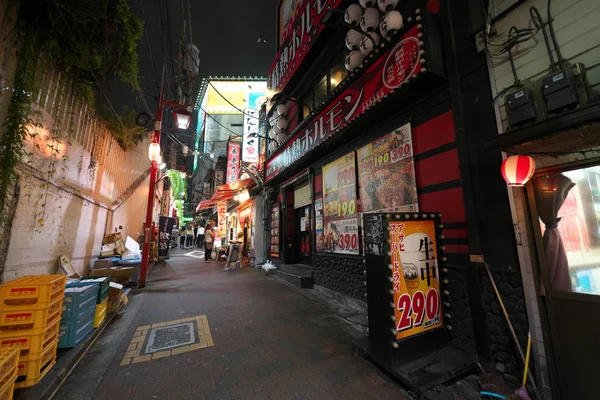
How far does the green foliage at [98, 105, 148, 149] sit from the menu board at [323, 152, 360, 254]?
7603mm

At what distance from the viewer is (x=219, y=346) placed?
3846mm

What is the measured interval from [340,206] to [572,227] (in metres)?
4.43

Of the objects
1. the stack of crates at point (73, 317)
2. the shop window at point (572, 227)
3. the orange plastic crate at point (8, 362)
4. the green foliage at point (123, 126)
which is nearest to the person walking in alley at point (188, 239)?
the green foliage at point (123, 126)

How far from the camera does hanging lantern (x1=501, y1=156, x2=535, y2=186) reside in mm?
2539

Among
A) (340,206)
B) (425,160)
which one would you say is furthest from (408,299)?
(340,206)

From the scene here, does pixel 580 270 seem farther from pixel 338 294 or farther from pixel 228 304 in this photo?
pixel 228 304

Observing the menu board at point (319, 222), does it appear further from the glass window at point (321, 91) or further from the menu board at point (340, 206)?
the glass window at point (321, 91)

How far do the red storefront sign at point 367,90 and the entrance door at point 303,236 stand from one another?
9.10ft

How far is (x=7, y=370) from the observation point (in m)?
2.16

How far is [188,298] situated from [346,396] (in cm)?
559

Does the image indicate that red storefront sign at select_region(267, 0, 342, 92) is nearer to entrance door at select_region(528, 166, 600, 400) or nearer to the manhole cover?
entrance door at select_region(528, 166, 600, 400)

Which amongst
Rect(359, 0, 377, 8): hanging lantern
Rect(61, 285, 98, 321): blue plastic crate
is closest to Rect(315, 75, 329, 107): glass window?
Rect(359, 0, 377, 8): hanging lantern

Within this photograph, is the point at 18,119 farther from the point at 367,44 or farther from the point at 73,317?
the point at 367,44

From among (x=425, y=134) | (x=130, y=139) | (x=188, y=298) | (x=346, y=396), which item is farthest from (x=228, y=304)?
(x=130, y=139)
